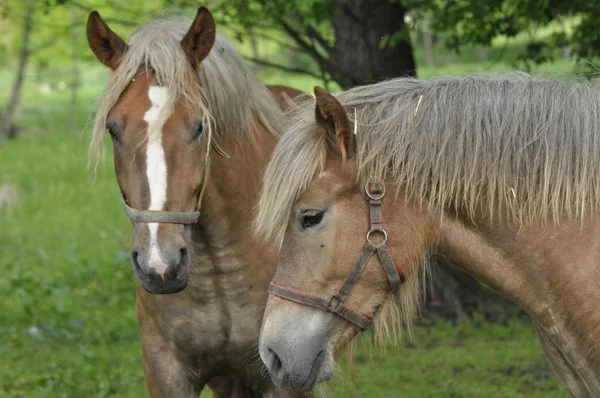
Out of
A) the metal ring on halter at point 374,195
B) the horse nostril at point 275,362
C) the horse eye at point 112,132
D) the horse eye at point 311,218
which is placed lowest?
the horse nostril at point 275,362

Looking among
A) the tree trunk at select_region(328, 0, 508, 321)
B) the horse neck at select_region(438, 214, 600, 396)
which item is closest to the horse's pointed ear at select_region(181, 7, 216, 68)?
the horse neck at select_region(438, 214, 600, 396)

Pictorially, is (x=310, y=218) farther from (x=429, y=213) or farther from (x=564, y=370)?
(x=564, y=370)

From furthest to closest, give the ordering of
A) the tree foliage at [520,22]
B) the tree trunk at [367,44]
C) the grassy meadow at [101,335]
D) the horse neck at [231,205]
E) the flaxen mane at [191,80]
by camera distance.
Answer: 1. the tree trunk at [367,44]
2. the grassy meadow at [101,335]
3. the tree foliage at [520,22]
4. the horse neck at [231,205]
5. the flaxen mane at [191,80]

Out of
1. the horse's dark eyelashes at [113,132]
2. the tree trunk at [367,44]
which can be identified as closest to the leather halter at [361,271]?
the horse's dark eyelashes at [113,132]

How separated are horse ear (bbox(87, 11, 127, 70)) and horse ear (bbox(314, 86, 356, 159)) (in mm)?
1405

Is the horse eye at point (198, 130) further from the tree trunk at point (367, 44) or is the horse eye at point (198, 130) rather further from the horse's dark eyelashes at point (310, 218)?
the tree trunk at point (367, 44)

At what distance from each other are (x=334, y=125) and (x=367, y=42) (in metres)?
4.04

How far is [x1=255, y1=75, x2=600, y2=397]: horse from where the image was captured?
3010mm

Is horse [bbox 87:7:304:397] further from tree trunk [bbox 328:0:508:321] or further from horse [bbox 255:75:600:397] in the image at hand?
tree trunk [bbox 328:0:508:321]

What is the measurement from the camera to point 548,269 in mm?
3043

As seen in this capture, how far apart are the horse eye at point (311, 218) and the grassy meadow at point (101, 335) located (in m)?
0.72

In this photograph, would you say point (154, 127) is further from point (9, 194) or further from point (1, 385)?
point (9, 194)

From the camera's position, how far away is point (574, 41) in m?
6.12

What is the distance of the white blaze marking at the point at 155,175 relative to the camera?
351 cm
